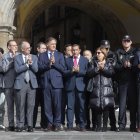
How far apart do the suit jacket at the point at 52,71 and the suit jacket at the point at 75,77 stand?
0.40ft

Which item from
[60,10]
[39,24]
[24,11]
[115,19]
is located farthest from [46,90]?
[39,24]

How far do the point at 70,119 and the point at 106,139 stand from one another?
167cm

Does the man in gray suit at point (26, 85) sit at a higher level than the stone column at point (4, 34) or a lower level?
lower

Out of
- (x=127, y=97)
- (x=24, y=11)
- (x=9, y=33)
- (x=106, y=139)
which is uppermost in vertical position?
(x=24, y=11)

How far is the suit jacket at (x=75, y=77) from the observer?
11438mm

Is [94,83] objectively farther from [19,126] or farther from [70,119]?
[19,126]

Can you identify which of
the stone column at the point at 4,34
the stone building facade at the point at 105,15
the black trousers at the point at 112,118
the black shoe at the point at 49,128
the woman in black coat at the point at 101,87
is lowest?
the black shoe at the point at 49,128

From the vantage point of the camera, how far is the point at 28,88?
445 inches

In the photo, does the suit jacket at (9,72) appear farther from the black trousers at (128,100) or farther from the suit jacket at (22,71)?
the black trousers at (128,100)

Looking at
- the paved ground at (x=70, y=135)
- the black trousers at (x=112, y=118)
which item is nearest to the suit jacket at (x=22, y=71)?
the paved ground at (x=70, y=135)

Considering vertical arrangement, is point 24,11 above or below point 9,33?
above

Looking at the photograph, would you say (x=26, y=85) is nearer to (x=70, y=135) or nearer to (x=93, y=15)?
(x=70, y=135)

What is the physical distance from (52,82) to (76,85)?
466mm

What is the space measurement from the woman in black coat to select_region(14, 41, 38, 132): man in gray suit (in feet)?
3.40
